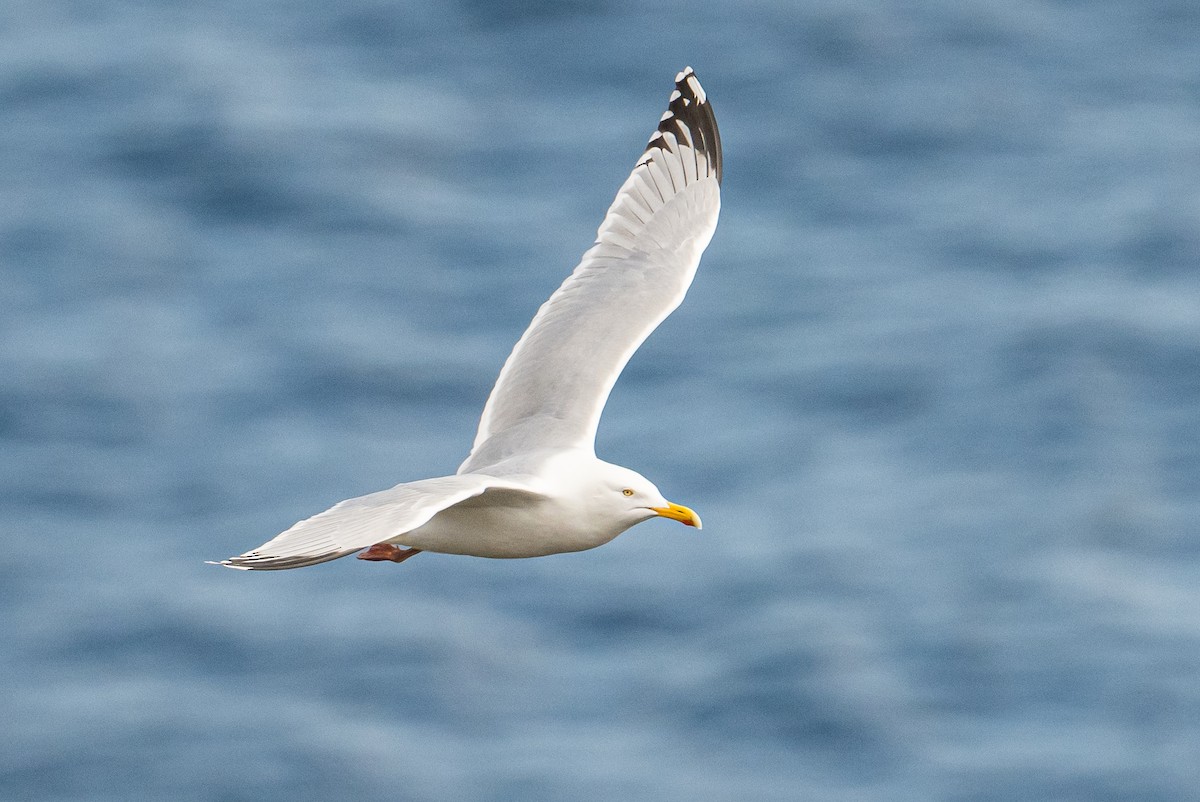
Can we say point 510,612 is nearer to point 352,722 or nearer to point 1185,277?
point 352,722

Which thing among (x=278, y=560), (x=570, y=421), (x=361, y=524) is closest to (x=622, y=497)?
(x=570, y=421)

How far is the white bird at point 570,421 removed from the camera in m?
11.2

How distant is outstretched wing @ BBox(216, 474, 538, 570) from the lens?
34.1 ft

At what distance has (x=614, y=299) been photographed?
49.2 ft

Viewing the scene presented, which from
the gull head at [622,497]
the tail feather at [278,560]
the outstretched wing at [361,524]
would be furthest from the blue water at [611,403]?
the tail feather at [278,560]

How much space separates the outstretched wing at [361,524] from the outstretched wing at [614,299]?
6.44 ft

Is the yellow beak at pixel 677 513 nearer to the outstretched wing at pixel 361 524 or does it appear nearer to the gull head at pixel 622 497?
the gull head at pixel 622 497

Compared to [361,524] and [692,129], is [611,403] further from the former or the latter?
[361,524]

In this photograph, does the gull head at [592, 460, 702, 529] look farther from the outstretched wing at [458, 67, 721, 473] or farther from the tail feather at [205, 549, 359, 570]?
the tail feather at [205, 549, 359, 570]

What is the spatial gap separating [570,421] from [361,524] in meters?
3.24

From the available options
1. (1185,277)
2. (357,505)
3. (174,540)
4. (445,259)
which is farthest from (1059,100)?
(357,505)

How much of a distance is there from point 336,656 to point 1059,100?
14690mm

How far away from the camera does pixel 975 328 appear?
3288cm

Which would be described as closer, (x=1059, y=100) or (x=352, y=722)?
(x=352, y=722)
